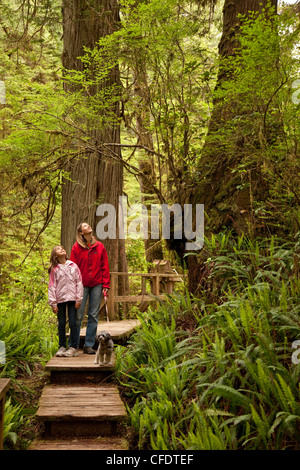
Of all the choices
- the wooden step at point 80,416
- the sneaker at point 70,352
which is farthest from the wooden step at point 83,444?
the sneaker at point 70,352

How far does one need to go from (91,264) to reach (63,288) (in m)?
0.66

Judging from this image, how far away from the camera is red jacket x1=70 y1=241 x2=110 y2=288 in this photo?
258 inches

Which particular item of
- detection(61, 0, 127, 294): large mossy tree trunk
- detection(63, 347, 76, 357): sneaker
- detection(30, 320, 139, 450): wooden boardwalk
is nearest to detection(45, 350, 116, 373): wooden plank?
detection(30, 320, 139, 450): wooden boardwalk

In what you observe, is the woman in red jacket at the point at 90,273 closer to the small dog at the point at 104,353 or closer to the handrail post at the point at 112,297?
the small dog at the point at 104,353

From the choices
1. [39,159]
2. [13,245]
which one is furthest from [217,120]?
[13,245]

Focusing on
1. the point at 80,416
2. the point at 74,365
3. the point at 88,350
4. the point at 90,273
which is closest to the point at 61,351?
the point at 88,350

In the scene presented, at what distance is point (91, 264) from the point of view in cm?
657

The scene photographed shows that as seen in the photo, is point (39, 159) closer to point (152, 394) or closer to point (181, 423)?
point (152, 394)

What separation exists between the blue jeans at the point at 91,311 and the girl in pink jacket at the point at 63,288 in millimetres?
253

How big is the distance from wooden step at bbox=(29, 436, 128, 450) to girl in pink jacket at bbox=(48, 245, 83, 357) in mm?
1849

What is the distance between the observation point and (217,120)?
776cm

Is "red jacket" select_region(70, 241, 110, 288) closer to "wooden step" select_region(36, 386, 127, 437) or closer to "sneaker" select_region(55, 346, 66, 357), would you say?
"sneaker" select_region(55, 346, 66, 357)

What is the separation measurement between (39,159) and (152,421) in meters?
5.08
